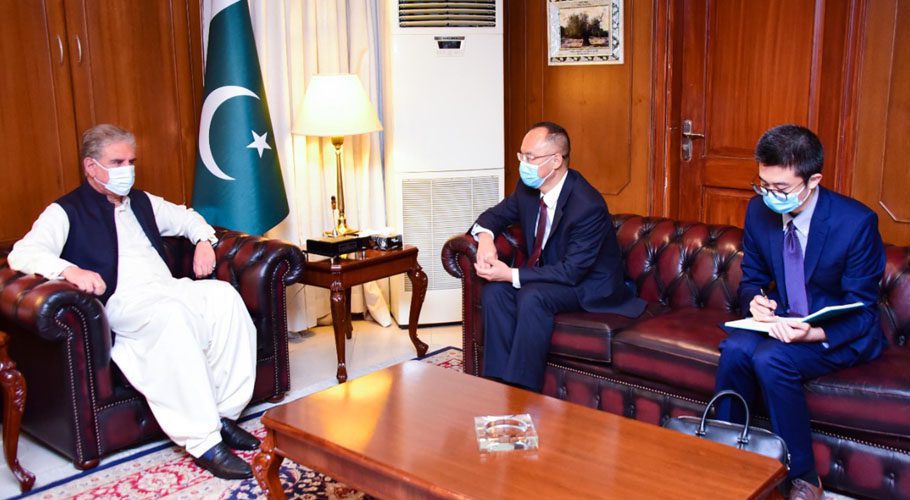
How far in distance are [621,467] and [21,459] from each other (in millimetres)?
2365

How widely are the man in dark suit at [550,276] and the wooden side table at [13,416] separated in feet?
5.63

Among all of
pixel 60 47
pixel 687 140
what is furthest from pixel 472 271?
pixel 60 47

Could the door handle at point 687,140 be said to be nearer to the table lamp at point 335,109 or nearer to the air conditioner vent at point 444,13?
the air conditioner vent at point 444,13

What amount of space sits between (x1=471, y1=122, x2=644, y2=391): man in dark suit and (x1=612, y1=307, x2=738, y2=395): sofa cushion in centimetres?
25

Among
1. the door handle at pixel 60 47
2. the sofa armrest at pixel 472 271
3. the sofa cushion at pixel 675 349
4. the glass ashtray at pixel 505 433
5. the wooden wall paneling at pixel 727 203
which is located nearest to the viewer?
the glass ashtray at pixel 505 433

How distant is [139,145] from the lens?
4.21 meters

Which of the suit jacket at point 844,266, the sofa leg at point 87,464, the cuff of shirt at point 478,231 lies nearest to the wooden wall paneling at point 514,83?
the cuff of shirt at point 478,231

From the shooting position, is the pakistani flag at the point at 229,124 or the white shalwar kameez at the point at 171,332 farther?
the pakistani flag at the point at 229,124

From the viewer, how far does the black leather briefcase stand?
2.39 metres

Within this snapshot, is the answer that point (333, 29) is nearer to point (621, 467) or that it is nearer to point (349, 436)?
point (349, 436)

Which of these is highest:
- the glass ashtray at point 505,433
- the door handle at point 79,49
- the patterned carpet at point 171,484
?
the door handle at point 79,49

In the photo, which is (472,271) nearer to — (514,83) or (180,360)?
(180,360)

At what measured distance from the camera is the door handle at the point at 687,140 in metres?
4.84

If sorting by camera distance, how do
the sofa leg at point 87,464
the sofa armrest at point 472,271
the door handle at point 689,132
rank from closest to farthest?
the sofa leg at point 87,464 < the sofa armrest at point 472,271 < the door handle at point 689,132
